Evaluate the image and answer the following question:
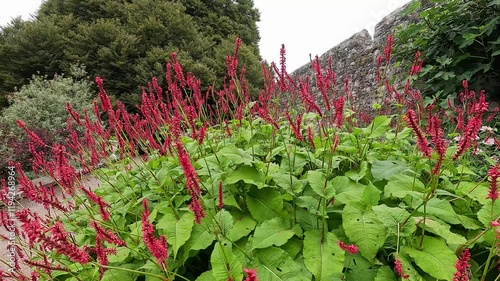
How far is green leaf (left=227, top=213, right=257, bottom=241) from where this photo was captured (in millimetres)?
1376

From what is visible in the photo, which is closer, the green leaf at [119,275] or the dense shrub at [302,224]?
the dense shrub at [302,224]

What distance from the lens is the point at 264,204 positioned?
1.52 m

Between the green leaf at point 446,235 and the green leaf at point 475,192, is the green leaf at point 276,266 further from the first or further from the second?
the green leaf at point 475,192

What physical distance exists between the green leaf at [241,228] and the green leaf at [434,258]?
0.62m

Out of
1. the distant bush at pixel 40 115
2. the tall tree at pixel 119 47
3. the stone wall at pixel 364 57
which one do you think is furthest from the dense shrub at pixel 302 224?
the tall tree at pixel 119 47

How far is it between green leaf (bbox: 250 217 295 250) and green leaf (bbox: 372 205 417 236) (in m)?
0.35

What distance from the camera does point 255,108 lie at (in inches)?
136

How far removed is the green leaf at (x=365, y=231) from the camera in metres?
1.20

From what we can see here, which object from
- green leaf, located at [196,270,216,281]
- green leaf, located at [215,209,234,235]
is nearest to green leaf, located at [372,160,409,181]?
green leaf, located at [215,209,234,235]

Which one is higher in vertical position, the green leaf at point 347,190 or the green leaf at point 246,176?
the green leaf at point 246,176

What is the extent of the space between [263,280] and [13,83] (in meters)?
14.3

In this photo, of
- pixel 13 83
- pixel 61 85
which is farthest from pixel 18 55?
pixel 61 85

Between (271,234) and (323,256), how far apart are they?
224 mm

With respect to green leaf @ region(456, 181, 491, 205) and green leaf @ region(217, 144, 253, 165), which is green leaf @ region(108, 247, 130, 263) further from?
green leaf @ region(456, 181, 491, 205)
